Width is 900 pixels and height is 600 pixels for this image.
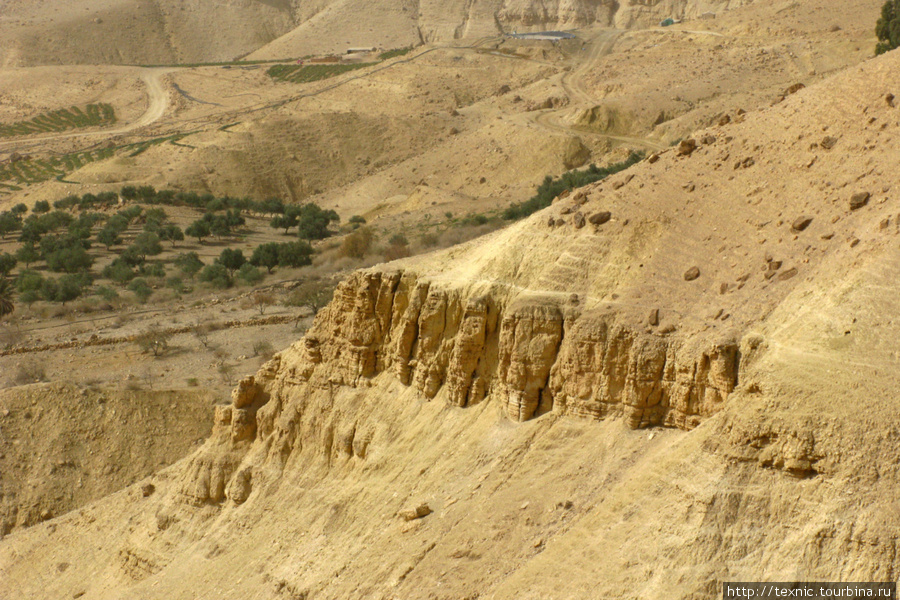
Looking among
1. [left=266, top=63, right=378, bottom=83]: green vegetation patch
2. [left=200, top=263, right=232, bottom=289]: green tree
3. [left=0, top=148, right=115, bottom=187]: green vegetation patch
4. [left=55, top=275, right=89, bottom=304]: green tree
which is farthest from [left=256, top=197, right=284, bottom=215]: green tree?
[left=266, top=63, right=378, bottom=83]: green vegetation patch

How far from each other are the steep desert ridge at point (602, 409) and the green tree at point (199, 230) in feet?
125

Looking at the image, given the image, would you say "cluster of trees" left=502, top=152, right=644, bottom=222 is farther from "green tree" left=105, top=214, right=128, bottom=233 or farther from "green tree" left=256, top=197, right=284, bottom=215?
"green tree" left=105, top=214, right=128, bottom=233

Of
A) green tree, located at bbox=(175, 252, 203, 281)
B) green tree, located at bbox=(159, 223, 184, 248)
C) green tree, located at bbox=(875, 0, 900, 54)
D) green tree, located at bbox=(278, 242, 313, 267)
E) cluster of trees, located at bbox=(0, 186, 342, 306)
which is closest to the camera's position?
cluster of trees, located at bbox=(0, 186, 342, 306)

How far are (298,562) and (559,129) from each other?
49.5 metres

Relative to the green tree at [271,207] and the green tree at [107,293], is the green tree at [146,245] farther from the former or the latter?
the green tree at [271,207]

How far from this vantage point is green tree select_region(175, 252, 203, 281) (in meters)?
Result: 47.3

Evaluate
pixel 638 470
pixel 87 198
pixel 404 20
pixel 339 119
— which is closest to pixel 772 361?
pixel 638 470

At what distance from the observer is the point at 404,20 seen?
11556 centimetres

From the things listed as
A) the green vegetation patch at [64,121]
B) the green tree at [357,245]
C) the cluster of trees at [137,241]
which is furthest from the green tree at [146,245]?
the green vegetation patch at [64,121]

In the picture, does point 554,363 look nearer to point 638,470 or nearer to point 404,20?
point 638,470

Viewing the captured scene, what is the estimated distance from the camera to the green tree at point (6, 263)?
47906 millimetres

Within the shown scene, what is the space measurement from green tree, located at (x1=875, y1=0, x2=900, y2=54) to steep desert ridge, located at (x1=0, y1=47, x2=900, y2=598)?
124 ft

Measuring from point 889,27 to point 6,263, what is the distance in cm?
5085

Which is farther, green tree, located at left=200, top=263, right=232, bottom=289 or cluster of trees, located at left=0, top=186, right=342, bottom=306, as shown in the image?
cluster of trees, located at left=0, top=186, right=342, bottom=306
